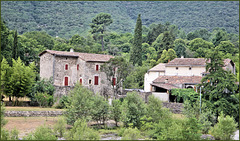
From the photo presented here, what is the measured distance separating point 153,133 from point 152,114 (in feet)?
14.5

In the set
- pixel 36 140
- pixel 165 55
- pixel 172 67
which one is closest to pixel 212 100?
pixel 172 67

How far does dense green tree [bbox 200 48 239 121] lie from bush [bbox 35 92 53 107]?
1865 cm

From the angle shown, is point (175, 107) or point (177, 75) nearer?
point (175, 107)

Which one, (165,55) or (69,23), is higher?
(69,23)

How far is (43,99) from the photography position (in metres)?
36.8

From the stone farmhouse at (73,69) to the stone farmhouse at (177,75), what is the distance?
825cm

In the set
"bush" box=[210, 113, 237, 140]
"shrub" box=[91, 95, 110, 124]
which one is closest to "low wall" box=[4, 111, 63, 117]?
"shrub" box=[91, 95, 110, 124]

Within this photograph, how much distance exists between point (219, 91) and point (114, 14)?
127859 millimetres

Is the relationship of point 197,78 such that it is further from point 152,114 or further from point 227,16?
point 227,16

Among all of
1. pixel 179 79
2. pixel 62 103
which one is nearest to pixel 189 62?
pixel 179 79

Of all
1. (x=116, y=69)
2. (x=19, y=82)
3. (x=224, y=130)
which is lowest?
(x=224, y=130)

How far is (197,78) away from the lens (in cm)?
4366

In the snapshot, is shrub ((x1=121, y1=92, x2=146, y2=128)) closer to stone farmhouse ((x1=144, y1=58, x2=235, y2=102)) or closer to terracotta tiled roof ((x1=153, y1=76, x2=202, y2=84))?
stone farmhouse ((x1=144, y1=58, x2=235, y2=102))

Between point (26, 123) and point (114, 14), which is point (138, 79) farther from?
point (114, 14)
